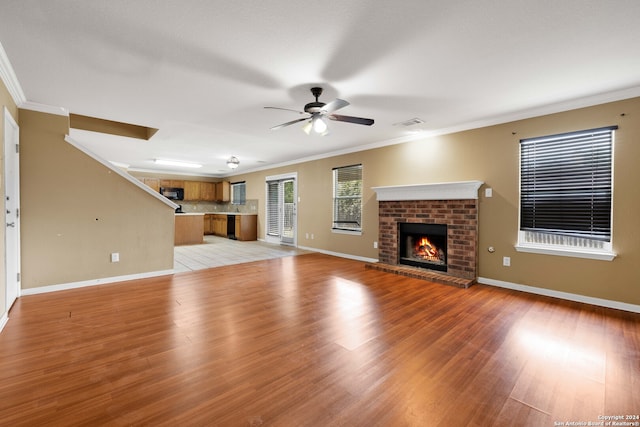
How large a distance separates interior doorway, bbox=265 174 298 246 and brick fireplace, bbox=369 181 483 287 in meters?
3.06

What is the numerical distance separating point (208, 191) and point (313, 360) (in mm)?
9780

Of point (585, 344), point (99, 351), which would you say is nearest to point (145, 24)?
point (99, 351)

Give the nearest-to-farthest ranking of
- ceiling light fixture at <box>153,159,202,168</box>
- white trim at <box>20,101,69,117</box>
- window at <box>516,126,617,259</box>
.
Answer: window at <box>516,126,617,259</box> < white trim at <box>20,101,69,117</box> < ceiling light fixture at <box>153,159,202,168</box>

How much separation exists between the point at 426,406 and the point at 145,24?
10.2ft

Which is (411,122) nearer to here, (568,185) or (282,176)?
(568,185)

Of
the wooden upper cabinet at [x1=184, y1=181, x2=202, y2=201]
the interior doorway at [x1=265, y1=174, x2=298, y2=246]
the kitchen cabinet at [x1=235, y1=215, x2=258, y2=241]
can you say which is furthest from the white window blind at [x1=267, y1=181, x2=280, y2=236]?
the wooden upper cabinet at [x1=184, y1=181, x2=202, y2=201]

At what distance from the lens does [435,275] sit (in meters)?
4.25

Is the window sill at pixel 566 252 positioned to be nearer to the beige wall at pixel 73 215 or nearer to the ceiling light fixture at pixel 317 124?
the ceiling light fixture at pixel 317 124

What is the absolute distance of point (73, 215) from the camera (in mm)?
3727

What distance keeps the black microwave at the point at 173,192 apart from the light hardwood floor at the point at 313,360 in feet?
22.0

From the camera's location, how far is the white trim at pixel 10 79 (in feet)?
7.89

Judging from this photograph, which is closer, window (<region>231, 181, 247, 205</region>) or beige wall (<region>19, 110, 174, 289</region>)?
beige wall (<region>19, 110, 174, 289</region>)

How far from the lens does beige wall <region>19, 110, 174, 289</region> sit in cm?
344

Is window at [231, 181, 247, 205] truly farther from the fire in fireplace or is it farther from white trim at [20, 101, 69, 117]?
the fire in fireplace
